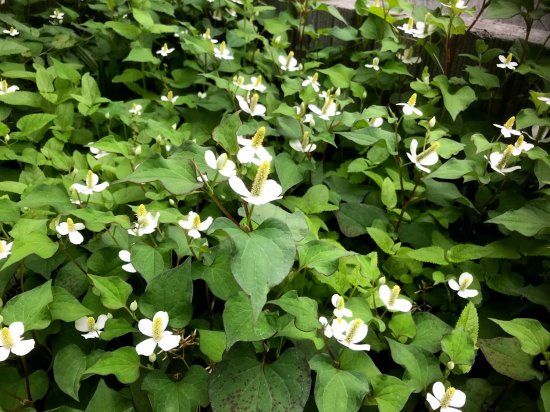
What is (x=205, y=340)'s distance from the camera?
1005 mm

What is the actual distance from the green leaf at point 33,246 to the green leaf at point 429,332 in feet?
3.06

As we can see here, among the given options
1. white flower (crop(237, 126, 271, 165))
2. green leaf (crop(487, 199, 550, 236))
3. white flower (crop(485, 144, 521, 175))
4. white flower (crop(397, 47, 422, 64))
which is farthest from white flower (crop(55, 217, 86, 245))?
white flower (crop(397, 47, 422, 64))

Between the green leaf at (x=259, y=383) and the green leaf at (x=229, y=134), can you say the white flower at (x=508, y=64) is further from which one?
the green leaf at (x=259, y=383)

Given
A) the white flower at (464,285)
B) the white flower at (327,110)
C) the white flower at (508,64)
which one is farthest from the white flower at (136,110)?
the white flower at (508,64)

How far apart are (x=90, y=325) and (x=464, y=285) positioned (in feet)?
3.22

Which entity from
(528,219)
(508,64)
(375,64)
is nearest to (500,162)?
(528,219)

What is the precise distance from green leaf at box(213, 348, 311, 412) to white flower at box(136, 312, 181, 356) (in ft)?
0.36

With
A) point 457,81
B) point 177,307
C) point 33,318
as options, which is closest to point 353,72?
point 457,81

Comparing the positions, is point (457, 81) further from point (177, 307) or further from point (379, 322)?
point (177, 307)

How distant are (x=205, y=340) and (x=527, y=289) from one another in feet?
2.98

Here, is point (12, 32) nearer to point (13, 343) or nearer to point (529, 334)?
point (13, 343)

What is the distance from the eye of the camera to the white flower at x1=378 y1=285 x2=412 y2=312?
112cm

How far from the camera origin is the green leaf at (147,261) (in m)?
1.04

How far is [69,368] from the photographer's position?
1016 mm
